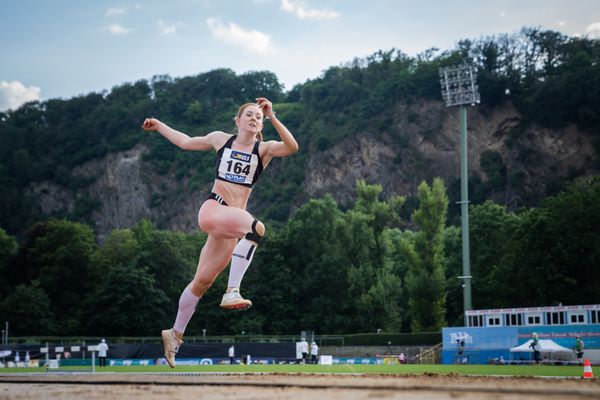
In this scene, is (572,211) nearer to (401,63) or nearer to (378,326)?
(378,326)

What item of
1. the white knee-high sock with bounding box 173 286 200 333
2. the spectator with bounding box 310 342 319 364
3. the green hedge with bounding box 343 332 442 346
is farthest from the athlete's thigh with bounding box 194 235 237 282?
the green hedge with bounding box 343 332 442 346

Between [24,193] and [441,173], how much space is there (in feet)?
286

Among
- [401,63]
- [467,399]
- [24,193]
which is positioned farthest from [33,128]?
[467,399]

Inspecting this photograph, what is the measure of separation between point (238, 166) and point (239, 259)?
1717 mm

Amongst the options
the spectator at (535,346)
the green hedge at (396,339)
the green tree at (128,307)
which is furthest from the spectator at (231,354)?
the green tree at (128,307)

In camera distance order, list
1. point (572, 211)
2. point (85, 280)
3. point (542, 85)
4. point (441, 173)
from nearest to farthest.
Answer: point (572, 211)
point (85, 280)
point (542, 85)
point (441, 173)

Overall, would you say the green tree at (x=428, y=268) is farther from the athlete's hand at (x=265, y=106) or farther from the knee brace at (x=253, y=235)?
the knee brace at (x=253, y=235)

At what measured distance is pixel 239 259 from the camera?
1462cm

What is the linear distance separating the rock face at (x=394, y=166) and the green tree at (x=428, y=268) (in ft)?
183

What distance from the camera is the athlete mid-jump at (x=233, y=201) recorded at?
48.0ft

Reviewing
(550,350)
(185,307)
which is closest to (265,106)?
(185,307)

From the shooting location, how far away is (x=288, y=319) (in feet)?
295

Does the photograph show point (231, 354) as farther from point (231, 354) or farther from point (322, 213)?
point (322, 213)

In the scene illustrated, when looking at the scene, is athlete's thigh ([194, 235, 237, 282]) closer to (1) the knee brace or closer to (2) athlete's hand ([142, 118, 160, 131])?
(1) the knee brace
